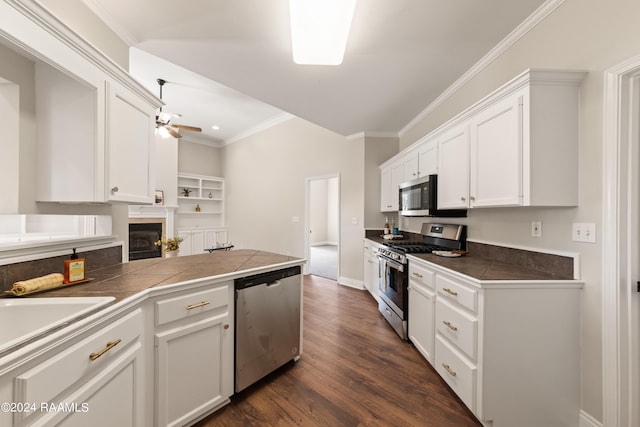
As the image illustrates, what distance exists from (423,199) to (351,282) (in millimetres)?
2276

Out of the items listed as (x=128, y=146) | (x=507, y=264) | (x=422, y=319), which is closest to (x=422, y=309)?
(x=422, y=319)

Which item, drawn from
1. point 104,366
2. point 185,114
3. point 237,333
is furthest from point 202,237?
point 104,366

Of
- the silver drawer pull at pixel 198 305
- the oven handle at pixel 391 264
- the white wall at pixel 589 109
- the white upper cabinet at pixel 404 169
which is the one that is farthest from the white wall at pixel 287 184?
the silver drawer pull at pixel 198 305

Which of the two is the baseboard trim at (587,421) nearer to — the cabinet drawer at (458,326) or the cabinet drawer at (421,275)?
the cabinet drawer at (458,326)

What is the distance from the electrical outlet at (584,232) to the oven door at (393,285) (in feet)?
4.20

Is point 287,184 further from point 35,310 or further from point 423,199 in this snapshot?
point 35,310

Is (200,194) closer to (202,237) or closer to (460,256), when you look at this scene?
(202,237)

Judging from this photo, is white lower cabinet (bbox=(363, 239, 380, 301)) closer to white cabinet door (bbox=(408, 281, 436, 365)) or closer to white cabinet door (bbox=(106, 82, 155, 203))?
white cabinet door (bbox=(408, 281, 436, 365))

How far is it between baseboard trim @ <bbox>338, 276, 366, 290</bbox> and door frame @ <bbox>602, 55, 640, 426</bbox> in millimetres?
3092

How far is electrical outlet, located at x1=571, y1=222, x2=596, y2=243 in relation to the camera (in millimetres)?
1420

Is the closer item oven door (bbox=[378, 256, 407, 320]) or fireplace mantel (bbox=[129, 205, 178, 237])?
oven door (bbox=[378, 256, 407, 320])

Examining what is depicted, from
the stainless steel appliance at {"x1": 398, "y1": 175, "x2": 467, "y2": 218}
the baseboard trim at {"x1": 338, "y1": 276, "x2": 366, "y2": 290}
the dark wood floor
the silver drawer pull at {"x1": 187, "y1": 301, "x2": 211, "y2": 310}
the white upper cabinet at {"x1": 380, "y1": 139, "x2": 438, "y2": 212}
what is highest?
the white upper cabinet at {"x1": 380, "y1": 139, "x2": 438, "y2": 212}

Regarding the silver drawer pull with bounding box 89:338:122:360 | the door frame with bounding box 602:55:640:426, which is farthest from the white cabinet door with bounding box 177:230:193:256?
the door frame with bounding box 602:55:640:426

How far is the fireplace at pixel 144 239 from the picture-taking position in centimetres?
538
